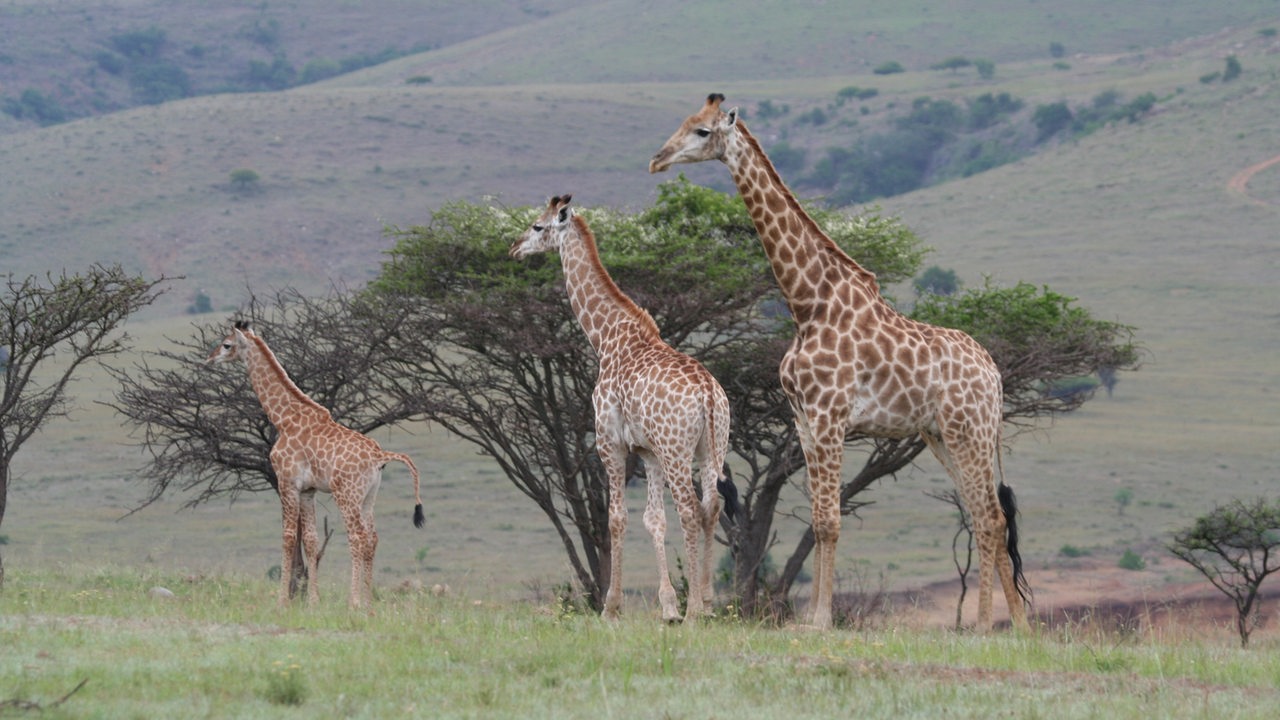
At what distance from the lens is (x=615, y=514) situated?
12.4 m

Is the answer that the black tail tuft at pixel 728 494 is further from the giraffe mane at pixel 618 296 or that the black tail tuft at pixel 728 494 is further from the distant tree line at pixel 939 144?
A: the distant tree line at pixel 939 144

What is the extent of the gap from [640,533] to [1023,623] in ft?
99.7

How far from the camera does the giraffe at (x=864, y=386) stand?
11.6 meters

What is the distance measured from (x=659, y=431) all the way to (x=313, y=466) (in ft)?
12.7

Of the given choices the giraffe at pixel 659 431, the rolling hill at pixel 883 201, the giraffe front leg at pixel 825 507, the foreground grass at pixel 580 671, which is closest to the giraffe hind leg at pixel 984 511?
the foreground grass at pixel 580 671

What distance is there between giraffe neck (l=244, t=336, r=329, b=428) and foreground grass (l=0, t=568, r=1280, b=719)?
355cm

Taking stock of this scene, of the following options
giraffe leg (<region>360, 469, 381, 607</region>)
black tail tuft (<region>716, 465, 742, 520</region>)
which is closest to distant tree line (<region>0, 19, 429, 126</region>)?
giraffe leg (<region>360, 469, 381, 607</region>)

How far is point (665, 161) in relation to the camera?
39.1ft

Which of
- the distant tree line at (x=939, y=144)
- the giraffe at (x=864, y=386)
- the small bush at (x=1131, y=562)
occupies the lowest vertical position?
the small bush at (x=1131, y=562)

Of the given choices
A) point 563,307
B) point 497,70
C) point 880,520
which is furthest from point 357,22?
point 563,307

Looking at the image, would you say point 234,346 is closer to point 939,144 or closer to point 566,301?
point 566,301

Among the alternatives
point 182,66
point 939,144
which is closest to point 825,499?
point 939,144

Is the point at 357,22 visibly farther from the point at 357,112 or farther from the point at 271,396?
the point at 271,396

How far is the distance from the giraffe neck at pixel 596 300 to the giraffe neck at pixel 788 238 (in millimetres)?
1475
